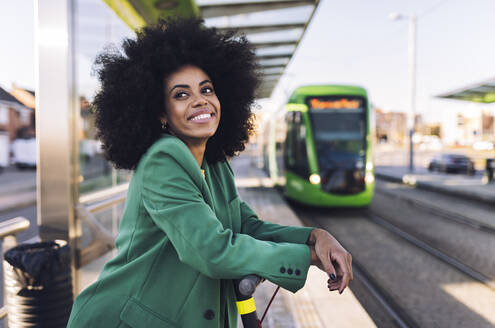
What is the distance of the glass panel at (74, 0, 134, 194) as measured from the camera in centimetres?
388

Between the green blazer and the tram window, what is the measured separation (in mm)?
7998

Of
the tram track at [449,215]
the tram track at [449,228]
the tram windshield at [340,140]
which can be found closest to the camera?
the tram track at [449,228]

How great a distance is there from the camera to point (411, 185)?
1625 centimetres

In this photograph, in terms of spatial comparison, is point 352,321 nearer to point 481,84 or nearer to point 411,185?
point 481,84

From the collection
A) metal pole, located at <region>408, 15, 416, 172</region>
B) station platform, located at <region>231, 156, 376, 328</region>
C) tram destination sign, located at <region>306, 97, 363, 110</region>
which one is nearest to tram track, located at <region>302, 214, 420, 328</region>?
station platform, located at <region>231, 156, 376, 328</region>

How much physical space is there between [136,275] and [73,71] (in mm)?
2998

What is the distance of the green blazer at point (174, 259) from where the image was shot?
Answer: 102 cm

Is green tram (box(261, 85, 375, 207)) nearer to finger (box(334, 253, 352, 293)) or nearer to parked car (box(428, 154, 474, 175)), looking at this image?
finger (box(334, 253, 352, 293))

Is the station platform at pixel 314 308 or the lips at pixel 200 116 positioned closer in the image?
the lips at pixel 200 116

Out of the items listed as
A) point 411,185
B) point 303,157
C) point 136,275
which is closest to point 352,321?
point 136,275

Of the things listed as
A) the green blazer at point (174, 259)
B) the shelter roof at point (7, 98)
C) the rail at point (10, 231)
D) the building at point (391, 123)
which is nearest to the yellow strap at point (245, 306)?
the green blazer at point (174, 259)

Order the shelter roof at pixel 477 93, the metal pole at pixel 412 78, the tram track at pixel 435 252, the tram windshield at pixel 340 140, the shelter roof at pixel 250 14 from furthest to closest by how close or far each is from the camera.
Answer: the metal pole at pixel 412 78, the shelter roof at pixel 477 93, the tram windshield at pixel 340 140, the shelter roof at pixel 250 14, the tram track at pixel 435 252

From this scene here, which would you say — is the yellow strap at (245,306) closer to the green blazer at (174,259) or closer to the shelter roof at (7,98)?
the green blazer at (174,259)

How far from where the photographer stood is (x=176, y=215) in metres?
1.03
